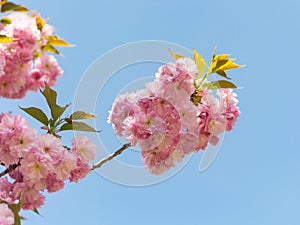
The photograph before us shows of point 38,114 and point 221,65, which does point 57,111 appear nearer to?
point 38,114

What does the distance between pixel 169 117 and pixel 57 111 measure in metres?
0.81

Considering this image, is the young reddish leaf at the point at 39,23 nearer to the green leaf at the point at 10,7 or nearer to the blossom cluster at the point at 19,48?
the blossom cluster at the point at 19,48

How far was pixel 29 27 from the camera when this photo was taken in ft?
13.5

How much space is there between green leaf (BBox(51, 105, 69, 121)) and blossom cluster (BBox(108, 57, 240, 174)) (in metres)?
0.36

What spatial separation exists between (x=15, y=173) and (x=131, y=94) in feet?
3.13

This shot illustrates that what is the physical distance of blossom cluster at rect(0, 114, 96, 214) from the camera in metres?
2.69

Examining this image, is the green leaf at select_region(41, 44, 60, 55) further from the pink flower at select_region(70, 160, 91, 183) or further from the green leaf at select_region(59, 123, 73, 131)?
the pink flower at select_region(70, 160, 91, 183)

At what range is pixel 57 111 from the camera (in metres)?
2.99

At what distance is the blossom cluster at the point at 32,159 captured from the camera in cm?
269

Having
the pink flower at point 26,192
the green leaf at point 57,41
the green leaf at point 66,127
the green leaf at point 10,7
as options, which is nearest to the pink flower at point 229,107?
the green leaf at point 66,127

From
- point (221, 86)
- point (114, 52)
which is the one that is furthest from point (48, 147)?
point (221, 86)

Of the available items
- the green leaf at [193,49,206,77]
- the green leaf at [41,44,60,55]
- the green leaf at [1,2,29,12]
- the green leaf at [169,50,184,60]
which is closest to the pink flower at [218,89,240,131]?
the green leaf at [193,49,206,77]

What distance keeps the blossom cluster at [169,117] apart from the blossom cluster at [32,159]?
0.35m

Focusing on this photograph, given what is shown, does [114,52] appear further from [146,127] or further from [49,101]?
[146,127]
